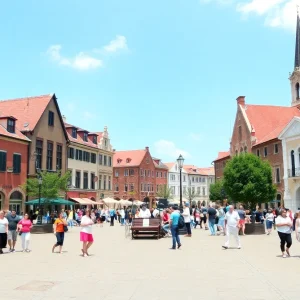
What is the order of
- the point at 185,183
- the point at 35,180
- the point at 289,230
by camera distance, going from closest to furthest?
the point at 289,230, the point at 35,180, the point at 185,183

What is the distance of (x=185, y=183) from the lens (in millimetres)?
101375

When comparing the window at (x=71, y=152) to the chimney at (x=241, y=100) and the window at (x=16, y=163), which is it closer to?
the window at (x=16, y=163)

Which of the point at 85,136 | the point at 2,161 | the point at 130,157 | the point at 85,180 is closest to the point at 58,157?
the point at 85,180

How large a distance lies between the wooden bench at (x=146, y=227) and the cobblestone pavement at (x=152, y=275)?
5.22m

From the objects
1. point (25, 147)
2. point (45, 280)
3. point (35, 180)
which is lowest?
point (45, 280)

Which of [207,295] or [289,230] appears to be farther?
[289,230]

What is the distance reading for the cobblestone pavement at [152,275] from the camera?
8148mm

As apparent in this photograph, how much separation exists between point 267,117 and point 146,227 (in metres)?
44.4

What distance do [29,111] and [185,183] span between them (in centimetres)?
6351

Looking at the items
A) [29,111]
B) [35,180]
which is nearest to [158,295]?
[35,180]

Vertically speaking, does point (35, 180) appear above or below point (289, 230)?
above

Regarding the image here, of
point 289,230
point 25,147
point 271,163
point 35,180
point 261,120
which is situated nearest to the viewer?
point 289,230

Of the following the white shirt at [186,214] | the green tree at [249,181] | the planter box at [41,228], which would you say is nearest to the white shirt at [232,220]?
the white shirt at [186,214]

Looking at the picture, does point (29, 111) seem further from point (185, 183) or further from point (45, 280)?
point (185, 183)
